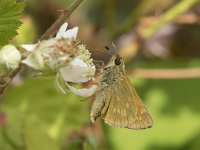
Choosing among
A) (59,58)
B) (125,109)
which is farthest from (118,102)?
(59,58)

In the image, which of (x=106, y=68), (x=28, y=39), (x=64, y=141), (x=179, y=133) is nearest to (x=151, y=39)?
(x=179, y=133)

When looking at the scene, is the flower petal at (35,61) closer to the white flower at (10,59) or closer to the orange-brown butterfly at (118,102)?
the white flower at (10,59)

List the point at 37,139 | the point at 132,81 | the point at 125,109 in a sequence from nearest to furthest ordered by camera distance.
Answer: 1. the point at 125,109
2. the point at 37,139
3. the point at 132,81

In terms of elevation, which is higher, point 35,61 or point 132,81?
point 35,61

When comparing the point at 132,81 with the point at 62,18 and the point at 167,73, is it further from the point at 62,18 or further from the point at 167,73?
the point at 62,18

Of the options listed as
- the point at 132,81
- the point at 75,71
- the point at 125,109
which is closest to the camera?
the point at 75,71
